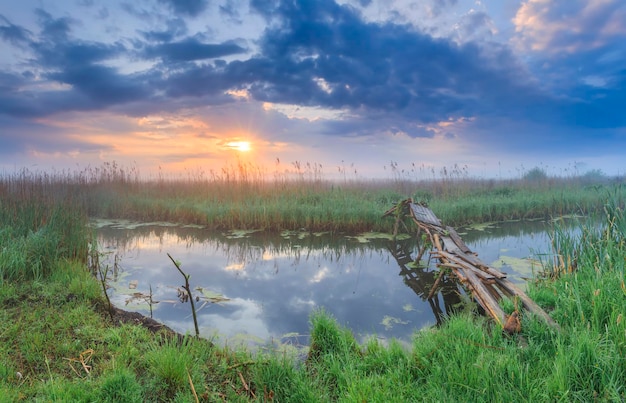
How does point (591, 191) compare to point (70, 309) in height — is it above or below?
above

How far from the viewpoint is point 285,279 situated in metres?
5.74

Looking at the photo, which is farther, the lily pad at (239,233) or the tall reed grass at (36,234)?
the lily pad at (239,233)

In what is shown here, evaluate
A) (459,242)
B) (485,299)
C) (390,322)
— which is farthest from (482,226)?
(485,299)

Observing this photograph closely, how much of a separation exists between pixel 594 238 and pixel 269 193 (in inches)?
348

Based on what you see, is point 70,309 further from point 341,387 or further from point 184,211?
point 184,211

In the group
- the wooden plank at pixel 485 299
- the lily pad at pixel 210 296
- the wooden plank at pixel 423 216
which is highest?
the wooden plank at pixel 423 216

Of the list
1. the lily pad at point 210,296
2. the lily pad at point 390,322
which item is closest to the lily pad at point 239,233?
the lily pad at point 210,296

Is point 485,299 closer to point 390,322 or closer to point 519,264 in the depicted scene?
point 390,322

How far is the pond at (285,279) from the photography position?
4125mm

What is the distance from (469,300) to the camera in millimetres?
4461

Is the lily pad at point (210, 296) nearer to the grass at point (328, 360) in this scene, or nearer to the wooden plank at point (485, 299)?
the grass at point (328, 360)

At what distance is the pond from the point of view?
412 centimetres

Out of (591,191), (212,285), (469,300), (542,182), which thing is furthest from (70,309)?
(542,182)

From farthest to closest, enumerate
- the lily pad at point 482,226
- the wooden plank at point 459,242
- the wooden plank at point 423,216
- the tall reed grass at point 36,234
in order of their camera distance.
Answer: the lily pad at point 482,226
the wooden plank at point 423,216
the wooden plank at point 459,242
the tall reed grass at point 36,234
